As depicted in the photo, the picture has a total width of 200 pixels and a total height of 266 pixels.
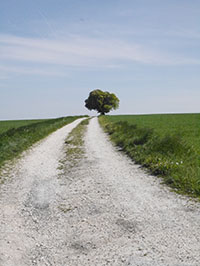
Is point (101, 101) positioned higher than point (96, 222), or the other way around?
point (101, 101)

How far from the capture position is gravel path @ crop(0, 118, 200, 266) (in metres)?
4.30

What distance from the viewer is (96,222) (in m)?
5.57

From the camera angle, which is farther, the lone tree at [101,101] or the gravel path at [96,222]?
the lone tree at [101,101]

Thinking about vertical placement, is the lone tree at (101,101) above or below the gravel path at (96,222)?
above

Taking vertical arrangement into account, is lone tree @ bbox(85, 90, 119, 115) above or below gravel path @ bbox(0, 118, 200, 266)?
above

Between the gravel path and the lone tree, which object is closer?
the gravel path

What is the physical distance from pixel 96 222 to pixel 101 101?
85.1 meters

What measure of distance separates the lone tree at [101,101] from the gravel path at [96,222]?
81182 millimetres

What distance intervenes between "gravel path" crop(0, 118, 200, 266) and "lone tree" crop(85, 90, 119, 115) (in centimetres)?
8118

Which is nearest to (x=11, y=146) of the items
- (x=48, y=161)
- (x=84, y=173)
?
(x=48, y=161)

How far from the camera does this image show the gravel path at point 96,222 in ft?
14.1

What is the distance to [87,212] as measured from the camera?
6121mm

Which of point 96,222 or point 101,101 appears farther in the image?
point 101,101

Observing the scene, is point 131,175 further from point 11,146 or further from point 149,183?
point 11,146
